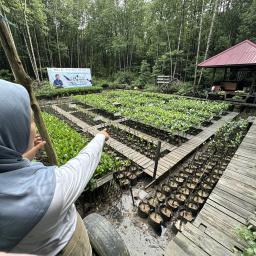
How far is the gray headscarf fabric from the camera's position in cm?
52

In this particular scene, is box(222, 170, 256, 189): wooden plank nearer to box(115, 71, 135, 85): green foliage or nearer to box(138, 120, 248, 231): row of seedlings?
box(138, 120, 248, 231): row of seedlings

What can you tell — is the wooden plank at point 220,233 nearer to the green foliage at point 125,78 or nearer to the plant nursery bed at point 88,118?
the plant nursery bed at point 88,118

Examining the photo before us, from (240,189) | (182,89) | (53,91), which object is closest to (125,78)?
(182,89)

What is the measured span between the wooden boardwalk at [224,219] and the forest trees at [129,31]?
11.1 metres

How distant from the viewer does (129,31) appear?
19.9m

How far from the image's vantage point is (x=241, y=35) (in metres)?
14.4

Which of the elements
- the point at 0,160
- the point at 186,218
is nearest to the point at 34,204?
the point at 0,160

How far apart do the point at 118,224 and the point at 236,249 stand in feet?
5.08

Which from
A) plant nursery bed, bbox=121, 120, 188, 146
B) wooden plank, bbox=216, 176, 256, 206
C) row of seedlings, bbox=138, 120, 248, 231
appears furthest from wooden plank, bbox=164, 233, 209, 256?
plant nursery bed, bbox=121, 120, 188, 146

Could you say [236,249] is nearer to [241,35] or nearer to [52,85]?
[52,85]

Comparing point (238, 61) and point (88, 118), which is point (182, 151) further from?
point (238, 61)

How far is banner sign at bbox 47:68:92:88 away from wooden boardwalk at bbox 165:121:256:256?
14146mm

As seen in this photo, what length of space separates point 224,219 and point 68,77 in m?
Answer: 15.1

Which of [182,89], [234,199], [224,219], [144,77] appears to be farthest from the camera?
[144,77]
